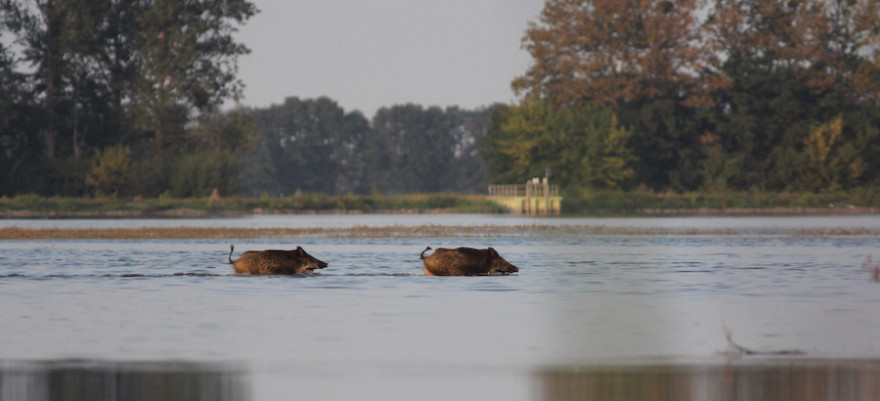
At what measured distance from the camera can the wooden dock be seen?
80688 mm

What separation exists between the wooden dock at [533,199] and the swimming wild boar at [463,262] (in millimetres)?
56525

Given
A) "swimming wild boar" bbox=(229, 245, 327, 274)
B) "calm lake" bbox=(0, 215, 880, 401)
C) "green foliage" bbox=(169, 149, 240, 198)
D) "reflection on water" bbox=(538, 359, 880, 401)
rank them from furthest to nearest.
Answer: "green foliage" bbox=(169, 149, 240, 198) → "swimming wild boar" bbox=(229, 245, 327, 274) → "calm lake" bbox=(0, 215, 880, 401) → "reflection on water" bbox=(538, 359, 880, 401)

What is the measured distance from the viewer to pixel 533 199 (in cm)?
8138

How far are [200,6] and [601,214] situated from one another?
2984 centimetres

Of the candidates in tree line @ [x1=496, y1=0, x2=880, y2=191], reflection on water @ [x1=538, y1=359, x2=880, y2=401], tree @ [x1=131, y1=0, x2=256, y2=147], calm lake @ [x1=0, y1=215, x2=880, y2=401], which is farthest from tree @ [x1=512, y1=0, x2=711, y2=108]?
reflection on water @ [x1=538, y1=359, x2=880, y2=401]

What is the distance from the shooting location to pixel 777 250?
3331cm

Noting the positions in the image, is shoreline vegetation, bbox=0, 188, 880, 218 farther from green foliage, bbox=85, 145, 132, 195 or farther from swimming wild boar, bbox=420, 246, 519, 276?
swimming wild boar, bbox=420, 246, 519, 276

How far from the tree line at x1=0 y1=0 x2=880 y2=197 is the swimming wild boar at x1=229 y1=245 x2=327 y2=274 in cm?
5356

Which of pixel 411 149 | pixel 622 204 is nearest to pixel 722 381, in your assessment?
pixel 622 204

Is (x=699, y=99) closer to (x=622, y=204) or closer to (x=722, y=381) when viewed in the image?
(x=622, y=204)

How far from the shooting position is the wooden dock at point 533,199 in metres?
80.7

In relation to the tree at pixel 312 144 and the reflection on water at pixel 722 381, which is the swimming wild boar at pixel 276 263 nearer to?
the reflection on water at pixel 722 381

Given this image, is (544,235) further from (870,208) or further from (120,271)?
(870,208)

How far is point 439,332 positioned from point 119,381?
4414 millimetres
